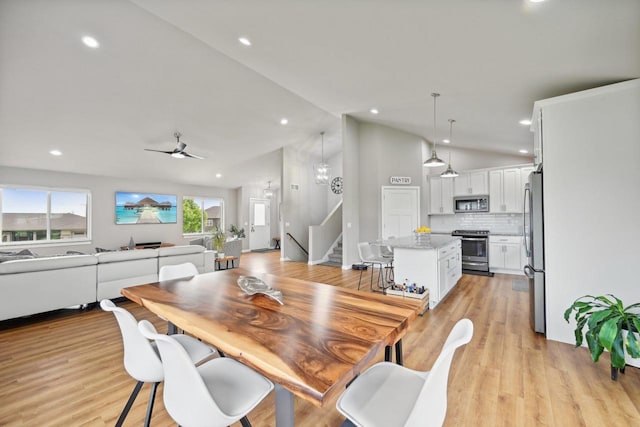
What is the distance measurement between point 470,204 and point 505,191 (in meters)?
0.72

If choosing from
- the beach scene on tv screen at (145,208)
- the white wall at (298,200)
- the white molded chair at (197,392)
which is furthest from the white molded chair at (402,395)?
the beach scene on tv screen at (145,208)

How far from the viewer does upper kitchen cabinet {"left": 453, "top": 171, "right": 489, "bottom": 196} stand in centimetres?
599

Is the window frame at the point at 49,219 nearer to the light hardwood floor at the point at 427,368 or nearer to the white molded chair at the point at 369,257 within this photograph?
the light hardwood floor at the point at 427,368

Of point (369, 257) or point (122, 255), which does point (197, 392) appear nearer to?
point (122, 255)

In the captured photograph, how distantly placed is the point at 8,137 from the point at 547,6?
307 inches

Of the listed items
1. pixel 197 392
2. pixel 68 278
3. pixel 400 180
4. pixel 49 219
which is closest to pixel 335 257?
pixel 400 180

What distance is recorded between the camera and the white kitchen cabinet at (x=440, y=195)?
6.48 metres

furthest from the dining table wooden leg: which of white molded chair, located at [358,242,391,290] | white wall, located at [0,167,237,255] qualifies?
white wall, located at [0,167,237,255]

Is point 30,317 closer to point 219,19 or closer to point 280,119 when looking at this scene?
point 219,19

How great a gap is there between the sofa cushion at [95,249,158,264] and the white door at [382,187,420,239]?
477 cm

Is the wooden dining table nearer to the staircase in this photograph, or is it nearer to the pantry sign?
the pantry sign

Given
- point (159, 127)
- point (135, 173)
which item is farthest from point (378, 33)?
point (135, 173)

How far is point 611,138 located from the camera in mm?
2445

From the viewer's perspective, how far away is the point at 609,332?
1.88 meters
